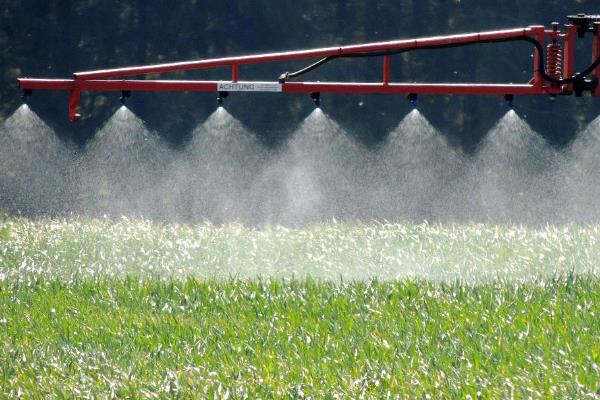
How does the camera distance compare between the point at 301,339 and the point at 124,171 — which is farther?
the point at 124,171

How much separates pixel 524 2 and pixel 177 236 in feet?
44.3

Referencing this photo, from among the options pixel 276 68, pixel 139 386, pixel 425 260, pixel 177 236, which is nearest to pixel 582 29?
pixel 425 260

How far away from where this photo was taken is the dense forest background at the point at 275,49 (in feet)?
80.9

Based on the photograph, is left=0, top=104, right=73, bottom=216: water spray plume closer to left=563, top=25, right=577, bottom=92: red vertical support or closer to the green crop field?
the green crop field

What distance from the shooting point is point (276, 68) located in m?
25.0

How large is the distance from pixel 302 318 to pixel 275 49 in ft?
56.5

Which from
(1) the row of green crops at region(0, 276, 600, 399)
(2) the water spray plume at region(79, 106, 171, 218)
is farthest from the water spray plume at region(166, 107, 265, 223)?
(1) the row of green crops at region(0, 276, 600, 399)

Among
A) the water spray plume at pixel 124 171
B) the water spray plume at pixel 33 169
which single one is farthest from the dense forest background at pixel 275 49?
the water spray plume at pixel 124 171

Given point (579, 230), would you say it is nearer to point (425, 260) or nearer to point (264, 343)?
point (425, 260)

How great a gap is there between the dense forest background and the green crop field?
1087 cm

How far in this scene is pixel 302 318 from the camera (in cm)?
900

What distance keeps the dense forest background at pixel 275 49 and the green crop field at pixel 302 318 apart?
35.6ft

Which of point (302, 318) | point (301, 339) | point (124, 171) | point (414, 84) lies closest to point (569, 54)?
point (414, 84)

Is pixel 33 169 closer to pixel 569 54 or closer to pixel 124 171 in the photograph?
pixel 124 171
